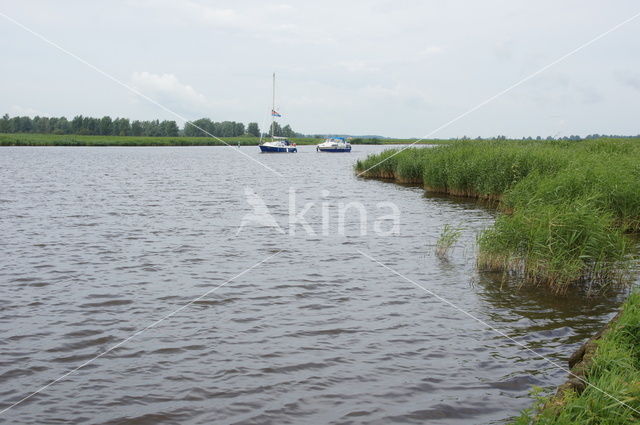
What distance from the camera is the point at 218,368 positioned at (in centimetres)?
823

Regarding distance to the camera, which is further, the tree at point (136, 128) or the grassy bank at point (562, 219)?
the tree at point (136, 128)

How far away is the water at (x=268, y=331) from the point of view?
720 cm

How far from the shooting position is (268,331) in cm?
977

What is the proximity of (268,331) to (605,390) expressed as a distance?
5584 mm

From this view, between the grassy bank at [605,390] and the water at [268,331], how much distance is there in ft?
3.65

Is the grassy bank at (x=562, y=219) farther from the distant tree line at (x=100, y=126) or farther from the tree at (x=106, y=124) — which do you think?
the tree at (x=106, y=124)

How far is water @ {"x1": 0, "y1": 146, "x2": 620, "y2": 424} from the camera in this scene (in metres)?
7.20

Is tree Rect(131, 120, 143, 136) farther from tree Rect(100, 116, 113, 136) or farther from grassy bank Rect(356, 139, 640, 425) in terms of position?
grassy bank Rect(356, 139, 640, 425)

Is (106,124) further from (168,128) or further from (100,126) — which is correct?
(168,128)

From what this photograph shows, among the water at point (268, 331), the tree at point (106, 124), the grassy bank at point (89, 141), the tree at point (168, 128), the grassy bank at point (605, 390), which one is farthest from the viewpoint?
the tree at point (106, 124)

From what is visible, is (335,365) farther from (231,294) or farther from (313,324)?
(231,294)

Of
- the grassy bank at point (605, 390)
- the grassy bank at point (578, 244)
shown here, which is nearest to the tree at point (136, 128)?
the grassy bank at point (578, 244)

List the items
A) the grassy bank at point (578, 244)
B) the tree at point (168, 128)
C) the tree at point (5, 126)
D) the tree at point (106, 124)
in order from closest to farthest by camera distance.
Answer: the grassy bank at point (578, 244)
the tree at point (168, 128)
the tree at point (106, 124)
the tree at point (5, 126)

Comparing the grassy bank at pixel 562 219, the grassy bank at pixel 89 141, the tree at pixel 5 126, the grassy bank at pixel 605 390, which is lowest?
the grassy bank at pixel 605 390
